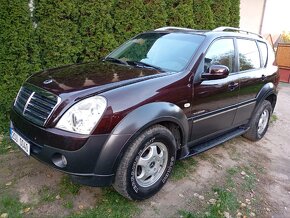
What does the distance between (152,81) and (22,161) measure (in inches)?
79.5

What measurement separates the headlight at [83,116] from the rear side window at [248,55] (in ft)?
8.31

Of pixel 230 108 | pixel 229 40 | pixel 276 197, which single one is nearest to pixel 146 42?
pixel 229 40

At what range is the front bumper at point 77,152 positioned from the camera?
8.98 feet

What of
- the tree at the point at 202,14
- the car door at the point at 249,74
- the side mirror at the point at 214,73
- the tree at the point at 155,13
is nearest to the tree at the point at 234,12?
the tree at the point at 202,14

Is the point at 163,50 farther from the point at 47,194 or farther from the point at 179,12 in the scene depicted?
the point at 179,12

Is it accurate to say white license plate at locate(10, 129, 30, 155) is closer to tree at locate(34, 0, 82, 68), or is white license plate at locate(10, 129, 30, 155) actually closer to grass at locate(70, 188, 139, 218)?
grass at locate(70, 188, 139, 218)

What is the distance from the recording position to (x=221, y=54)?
414cm

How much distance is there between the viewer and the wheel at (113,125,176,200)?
299 centimetres

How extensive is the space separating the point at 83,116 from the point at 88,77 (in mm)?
656

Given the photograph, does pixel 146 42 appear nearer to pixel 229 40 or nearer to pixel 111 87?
pixel 229 40

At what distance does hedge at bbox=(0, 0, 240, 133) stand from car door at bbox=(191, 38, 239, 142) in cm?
250

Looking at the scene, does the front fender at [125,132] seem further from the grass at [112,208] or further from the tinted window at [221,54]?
the tinted window at [221,54]

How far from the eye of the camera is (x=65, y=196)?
330 cm

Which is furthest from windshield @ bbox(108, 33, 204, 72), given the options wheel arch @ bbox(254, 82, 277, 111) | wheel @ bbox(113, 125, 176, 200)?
wheel arch @ bbox(254, 82, 277, 111)
